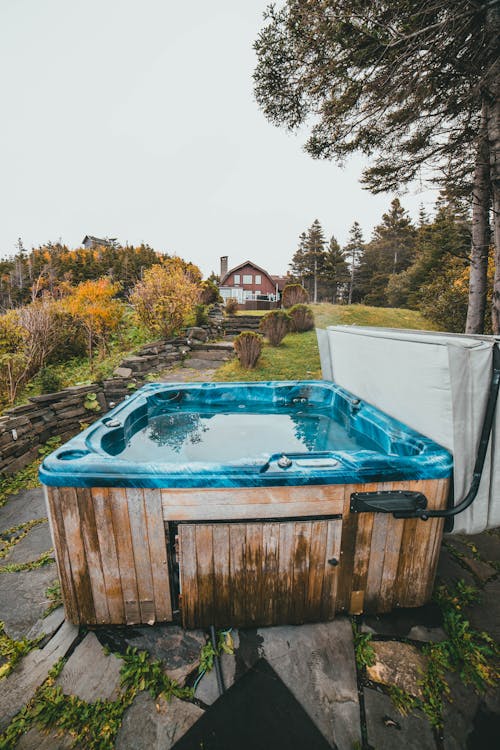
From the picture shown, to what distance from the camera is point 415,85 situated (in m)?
3.62

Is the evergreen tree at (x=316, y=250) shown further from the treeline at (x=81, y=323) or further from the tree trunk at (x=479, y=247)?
the tree trunk at (x=479, y=247)

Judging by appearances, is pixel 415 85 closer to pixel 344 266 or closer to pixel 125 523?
pixel 125 523

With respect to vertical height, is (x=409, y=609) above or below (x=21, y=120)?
below

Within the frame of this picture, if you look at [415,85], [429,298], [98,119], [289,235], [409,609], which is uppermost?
[289,235]

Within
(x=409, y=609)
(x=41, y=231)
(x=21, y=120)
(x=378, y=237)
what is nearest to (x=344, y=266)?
(x=378, y=237)

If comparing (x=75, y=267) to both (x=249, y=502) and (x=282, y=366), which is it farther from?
(x=249, y=502)

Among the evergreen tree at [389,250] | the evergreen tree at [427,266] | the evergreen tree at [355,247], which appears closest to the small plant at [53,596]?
the evergreen tree at [427,266]

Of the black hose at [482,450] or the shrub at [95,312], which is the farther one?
the shrub at [95,312]

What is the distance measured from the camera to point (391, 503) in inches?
55.4

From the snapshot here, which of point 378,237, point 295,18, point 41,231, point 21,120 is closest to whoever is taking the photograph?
point 295,18

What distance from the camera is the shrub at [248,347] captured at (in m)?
6.34

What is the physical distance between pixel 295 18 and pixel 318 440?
468 cm

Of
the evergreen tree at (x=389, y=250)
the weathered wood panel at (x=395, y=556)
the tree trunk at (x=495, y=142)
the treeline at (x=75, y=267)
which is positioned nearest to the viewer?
the weathered wood panel at (x=395, y=556)

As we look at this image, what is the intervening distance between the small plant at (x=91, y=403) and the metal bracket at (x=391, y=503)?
4.03m
